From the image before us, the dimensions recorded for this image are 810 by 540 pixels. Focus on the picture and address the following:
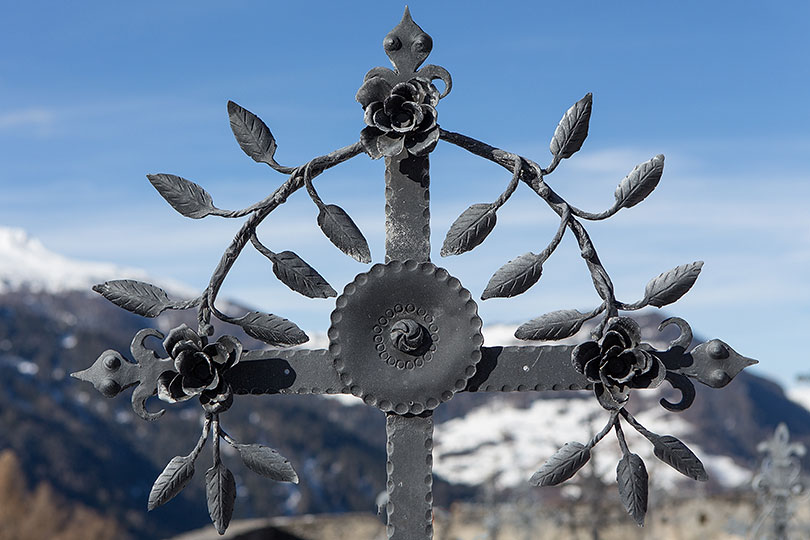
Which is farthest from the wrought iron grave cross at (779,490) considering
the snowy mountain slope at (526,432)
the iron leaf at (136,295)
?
the snowy mountain slope at (526,432)

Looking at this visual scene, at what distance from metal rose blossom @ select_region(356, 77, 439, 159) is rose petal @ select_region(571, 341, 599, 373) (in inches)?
42.0

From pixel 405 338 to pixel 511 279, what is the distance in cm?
53

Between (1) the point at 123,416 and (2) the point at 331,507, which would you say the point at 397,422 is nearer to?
(2) the point at 331,507

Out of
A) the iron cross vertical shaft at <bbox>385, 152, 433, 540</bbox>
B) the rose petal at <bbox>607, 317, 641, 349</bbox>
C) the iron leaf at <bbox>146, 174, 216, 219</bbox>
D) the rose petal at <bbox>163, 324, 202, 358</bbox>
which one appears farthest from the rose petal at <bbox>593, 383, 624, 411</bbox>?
the iron leaf at <bbox>146, 174, 216, 219</bbox>

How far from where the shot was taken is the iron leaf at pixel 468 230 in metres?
3.99

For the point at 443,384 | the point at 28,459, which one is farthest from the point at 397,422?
the point at 28,459

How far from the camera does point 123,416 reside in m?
109

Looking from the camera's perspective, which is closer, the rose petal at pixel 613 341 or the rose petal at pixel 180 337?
the rose petal at pixel 613 341

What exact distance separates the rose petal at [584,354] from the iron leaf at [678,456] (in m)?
0.48

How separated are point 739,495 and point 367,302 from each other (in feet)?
38.0

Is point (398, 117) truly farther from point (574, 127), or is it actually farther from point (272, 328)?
point (272, 328)

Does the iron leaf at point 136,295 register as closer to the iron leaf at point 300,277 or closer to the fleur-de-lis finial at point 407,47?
the iron leaf at point 300,277

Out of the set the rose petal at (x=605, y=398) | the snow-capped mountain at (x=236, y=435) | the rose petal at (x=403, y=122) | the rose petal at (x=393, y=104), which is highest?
the snow-capped mountain at (x=236, y=435)

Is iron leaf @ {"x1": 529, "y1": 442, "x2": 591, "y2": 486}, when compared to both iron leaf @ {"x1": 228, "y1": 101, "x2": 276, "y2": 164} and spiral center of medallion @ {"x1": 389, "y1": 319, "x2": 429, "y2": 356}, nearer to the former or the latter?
spiral center of medallion @ {"x1": 389, "y1": 319, "x2": 429, "y2": 356}
